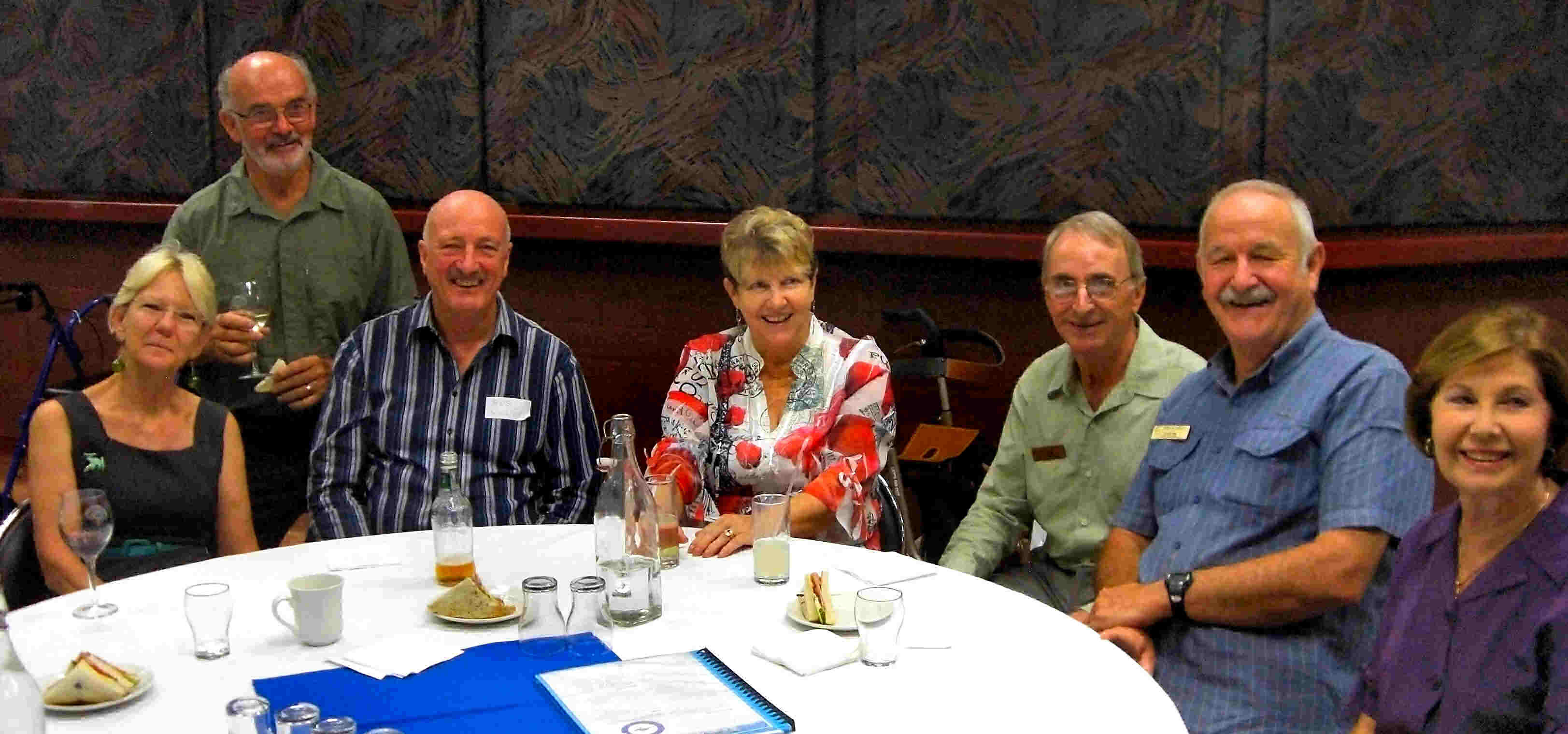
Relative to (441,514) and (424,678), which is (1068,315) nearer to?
(441,514)

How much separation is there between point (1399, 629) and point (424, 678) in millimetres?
1361

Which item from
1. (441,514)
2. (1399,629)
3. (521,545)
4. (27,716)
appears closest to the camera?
(27,716)

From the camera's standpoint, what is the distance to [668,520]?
7.90 ft

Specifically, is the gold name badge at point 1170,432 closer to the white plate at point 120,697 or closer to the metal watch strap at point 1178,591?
the metal watch strap at point 1178,591

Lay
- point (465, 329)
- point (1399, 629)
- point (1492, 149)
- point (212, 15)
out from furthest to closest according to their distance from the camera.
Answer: point (212, 15) → point (1492, 149) → point (465, 329) → point (1399, 629)

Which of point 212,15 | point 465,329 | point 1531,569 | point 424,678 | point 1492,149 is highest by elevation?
point 212,15

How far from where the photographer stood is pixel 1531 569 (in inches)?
70.7

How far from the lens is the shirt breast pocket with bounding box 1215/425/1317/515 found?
92.8 inches

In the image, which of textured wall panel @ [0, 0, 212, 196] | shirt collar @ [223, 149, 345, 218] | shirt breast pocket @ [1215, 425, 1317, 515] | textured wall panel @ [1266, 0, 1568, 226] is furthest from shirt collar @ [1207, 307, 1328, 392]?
textured wall panel @ [0, 0, 212, 196]

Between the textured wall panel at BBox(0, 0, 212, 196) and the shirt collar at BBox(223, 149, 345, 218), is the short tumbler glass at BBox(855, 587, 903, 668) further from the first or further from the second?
the textured wall panel at BBox(0, 0, 212, 196)

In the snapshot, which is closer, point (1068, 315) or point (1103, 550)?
point (1103, 550)

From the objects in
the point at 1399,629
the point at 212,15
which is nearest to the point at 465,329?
the point at 1399,629

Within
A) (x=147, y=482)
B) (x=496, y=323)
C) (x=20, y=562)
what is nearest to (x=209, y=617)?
(x=20, y=562)

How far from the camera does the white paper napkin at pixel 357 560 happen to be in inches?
92.1
